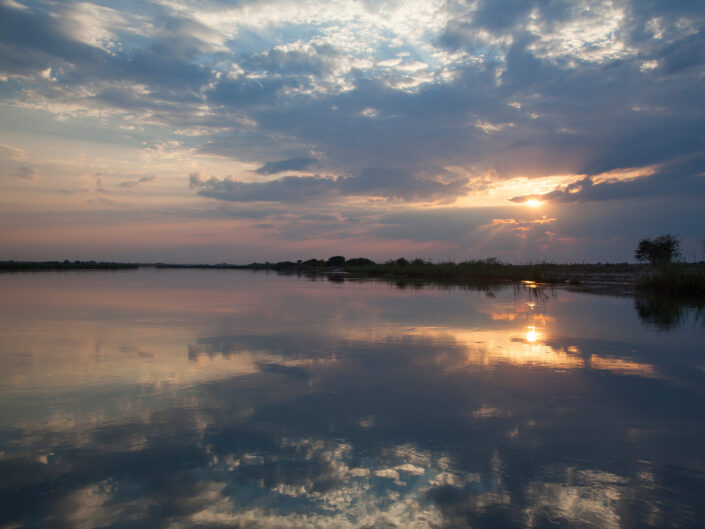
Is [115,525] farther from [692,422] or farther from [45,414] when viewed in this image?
[692,422]

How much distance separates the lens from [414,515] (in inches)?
93.8

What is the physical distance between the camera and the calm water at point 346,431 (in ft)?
8.00

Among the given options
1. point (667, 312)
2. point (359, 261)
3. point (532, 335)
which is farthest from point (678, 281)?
point (359, 261)

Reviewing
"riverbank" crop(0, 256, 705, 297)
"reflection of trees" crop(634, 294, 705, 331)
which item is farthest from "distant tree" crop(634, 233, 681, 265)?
"reflection of trees" crop(634, 294, 705, 331)

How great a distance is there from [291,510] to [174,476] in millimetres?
768

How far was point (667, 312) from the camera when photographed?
11.4m

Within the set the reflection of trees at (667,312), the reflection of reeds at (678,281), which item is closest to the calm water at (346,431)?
the reflection of trees at (667,312)

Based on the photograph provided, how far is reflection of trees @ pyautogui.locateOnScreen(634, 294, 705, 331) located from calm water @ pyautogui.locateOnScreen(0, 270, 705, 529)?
2.53m

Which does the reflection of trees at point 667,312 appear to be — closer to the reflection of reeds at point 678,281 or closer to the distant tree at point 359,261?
the reflection of reeds at point 678,281

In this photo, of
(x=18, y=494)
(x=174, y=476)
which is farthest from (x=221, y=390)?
(x=18, y=494)

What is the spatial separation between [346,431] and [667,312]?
1095 centimetres

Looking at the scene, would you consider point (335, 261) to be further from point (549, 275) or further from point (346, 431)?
point (346, 431)

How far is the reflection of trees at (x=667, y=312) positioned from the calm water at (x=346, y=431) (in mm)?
2528

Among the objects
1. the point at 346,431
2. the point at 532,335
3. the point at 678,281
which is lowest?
the point at 346,431
